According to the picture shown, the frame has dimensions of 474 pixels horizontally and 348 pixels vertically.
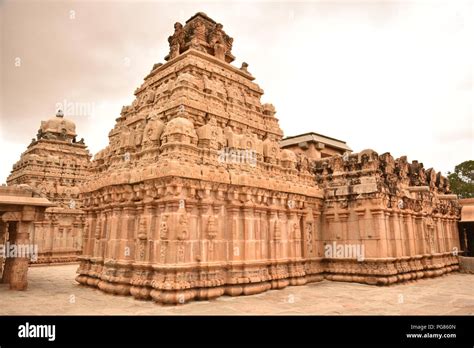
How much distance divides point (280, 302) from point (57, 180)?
88.0ft

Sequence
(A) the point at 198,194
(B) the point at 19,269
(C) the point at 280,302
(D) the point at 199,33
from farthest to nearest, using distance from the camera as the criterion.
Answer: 1. (D) the point at 199,33
2. (B) the point at 19,269
3. (A) the point at 198,194
4. (C) the point at 280,302

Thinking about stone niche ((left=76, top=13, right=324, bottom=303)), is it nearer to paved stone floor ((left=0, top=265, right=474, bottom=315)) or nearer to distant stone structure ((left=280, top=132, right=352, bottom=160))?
paved stone floor ((left=0, top=265, right=474, bottom=315))

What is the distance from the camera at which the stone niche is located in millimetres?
11094

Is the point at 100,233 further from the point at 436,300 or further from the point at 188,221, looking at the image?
the point at 436,300

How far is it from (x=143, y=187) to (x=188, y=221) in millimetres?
2130

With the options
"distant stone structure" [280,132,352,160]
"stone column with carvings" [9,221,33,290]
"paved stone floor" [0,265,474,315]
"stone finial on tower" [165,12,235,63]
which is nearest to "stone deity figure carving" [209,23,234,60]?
"stone finial on tower" [165,12,235,63]

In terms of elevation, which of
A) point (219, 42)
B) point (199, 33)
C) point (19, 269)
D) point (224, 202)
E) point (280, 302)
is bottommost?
point (280, 302)

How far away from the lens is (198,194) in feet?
38.2

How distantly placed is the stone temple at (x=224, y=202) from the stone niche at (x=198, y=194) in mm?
50

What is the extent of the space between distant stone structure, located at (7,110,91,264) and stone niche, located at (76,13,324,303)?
1403cm

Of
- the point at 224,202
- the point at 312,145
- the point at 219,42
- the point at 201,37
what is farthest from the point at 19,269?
the point at 312,145

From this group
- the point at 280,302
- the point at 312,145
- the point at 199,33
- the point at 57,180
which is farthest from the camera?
the point at 57,180

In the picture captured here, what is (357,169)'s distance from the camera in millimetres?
17078

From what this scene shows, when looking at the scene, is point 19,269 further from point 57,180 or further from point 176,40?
point 57,180
